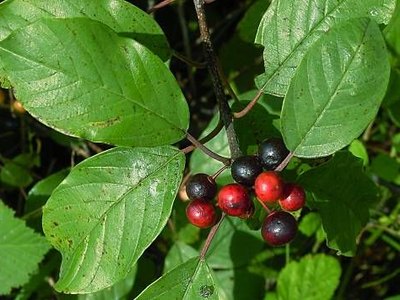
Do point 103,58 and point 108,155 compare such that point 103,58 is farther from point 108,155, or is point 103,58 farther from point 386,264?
point 386,264

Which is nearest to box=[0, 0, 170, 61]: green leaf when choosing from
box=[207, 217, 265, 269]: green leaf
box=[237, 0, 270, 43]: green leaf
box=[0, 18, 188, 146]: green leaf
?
box=[0, 18, 188, 146]: green leaf

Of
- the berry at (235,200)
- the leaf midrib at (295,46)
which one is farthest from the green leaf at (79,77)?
the leaf midrib at (295,46)

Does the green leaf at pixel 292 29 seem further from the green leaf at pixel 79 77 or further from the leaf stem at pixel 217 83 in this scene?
the green leaf at pixel 79 77

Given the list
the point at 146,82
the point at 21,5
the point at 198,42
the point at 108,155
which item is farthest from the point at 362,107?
the point at 198,42

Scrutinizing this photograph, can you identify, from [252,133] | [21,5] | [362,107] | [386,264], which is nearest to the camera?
[362,107]

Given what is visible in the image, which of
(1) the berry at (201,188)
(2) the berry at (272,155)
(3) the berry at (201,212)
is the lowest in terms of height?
(3) the berry at (201,212)

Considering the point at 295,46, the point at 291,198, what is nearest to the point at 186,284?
the point at 291,198

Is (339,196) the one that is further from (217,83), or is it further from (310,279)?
(310,279)
